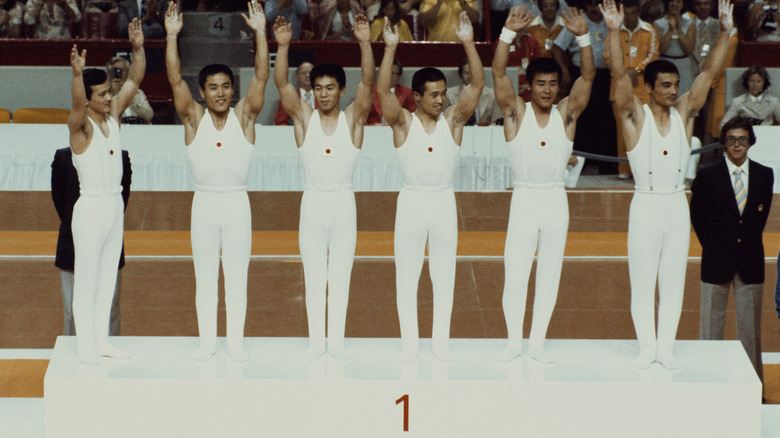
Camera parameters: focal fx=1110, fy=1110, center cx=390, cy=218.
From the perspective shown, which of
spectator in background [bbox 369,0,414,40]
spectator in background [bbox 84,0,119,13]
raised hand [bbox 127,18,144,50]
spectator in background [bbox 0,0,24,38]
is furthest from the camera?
spectator in background [bbox 84,0,119,13]

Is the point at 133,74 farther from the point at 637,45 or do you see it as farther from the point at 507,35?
the point at 637,45

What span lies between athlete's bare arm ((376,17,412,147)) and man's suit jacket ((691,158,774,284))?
1.92m

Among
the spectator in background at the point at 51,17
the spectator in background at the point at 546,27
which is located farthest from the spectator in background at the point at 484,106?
the spectator in background at the point at 51,17

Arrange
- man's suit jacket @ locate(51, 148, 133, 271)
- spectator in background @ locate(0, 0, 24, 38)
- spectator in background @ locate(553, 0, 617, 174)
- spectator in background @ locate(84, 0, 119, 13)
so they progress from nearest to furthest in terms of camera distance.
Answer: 1. man's suit jacket @ locate(51, 148, 133, 271)
2. spectator in background @ locate(553, 0, 617, 174)
3. spectator in background @ locate(0, 0, 24, 38)
4. spectator in background @ locate(84, 0, 119, 13)

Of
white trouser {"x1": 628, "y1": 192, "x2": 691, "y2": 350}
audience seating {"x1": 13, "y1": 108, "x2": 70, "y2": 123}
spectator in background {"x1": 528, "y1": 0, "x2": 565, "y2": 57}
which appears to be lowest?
white trouser {"x1": 628, "y1": 192, "x2": 691, "y2": 350}

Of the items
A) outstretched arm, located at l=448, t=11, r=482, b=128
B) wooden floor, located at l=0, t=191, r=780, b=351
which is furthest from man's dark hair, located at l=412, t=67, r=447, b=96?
wooden floor, located at l=0, t=191, r=780, b=351

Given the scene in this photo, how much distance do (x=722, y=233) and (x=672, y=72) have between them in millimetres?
1221

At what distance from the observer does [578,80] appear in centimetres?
579

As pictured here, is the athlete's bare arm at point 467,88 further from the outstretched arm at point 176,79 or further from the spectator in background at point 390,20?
the spectator in background at point 390,20

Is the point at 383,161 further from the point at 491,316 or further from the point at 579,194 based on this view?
the point at 491,316

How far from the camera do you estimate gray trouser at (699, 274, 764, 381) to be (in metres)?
6.55

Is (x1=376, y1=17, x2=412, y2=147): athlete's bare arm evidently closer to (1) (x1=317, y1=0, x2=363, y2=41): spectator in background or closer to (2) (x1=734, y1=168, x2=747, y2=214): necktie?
(2) (x1=734, y1=168, x2=747, y2=214): necktie

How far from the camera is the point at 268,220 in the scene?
35.7ft

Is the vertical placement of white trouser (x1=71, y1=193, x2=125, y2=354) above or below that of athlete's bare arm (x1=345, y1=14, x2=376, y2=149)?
below
